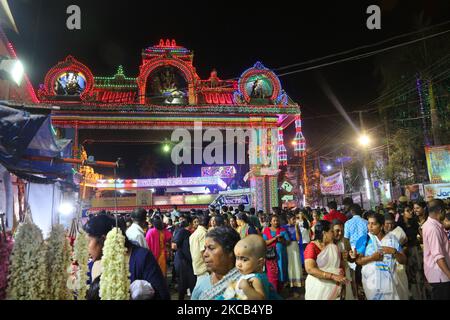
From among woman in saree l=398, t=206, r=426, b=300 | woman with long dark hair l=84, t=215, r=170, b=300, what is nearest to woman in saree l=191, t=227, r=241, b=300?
woman with long dark hair l=84, t=215, r=170, b=300

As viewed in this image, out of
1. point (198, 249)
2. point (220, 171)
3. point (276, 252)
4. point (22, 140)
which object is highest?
point (220, 171)

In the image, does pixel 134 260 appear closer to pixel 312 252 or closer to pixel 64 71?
pixel 312 252

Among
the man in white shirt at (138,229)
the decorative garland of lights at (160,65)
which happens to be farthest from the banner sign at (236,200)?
the man in white shirt at (138,229)

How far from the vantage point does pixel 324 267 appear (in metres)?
3.70

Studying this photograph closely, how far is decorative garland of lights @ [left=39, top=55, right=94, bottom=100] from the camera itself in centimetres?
1716

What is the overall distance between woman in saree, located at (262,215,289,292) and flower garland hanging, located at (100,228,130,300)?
14.2 ft

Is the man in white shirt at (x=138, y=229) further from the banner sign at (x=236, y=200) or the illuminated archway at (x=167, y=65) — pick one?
the illuminated archway at (x=167, y=65)

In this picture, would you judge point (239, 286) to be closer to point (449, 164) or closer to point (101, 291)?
point (101, 291)

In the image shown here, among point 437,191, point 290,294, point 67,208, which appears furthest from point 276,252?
point 437,191

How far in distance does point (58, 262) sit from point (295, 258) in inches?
227

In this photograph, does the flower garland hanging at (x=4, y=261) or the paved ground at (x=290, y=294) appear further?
the paved ground at (x=290, y=294)

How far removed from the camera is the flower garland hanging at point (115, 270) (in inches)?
106

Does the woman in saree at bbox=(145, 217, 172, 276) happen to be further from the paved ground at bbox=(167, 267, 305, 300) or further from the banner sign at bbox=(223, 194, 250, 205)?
the banner sign at bbox=(223, 194, 250, 205)

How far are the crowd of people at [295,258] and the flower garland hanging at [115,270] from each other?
115 mm
